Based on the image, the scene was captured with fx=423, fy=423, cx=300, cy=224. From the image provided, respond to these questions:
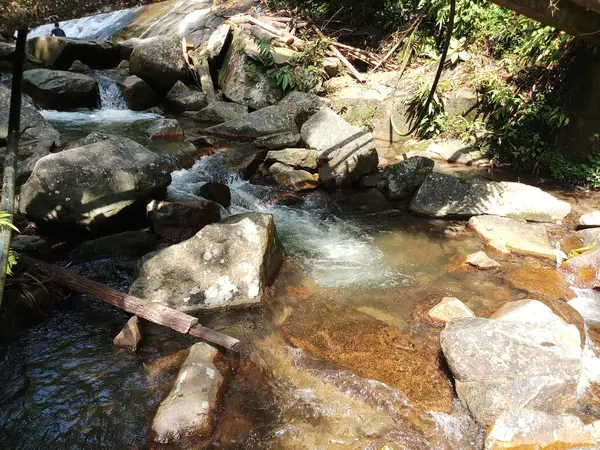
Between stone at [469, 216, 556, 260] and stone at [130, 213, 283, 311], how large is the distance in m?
3.05

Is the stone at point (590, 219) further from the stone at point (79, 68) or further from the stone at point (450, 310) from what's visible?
the stone at point (79, 68)

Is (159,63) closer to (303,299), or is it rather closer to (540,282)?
(303,299)

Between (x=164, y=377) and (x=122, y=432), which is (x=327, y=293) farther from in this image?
(x=122, y=432)

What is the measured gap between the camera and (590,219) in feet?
19.2

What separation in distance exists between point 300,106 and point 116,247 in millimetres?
5630

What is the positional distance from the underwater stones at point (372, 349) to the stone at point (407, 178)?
307 centimetres

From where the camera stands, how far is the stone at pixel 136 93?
10.1 m

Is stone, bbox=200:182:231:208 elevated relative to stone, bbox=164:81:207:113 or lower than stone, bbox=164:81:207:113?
lower

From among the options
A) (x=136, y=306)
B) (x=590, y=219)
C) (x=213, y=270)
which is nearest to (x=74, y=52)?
(x=213, y=270)

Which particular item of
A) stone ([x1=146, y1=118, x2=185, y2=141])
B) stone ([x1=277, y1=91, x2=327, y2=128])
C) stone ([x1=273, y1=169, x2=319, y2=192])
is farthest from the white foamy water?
stone ([x1=277, y1=91, x2=327, y2=128])

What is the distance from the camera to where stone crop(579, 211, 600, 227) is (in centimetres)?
578

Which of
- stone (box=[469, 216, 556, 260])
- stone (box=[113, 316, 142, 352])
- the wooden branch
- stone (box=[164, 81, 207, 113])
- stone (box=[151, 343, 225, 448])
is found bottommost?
stone (box=[113, 316, 142, 352])

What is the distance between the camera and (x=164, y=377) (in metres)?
3.46

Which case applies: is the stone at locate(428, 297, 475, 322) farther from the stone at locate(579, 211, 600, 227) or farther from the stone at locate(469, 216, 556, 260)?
the stone at locate(579, 211, 600, 227)
